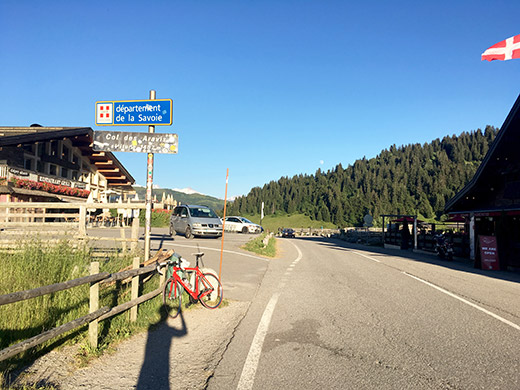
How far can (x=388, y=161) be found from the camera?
179 meters

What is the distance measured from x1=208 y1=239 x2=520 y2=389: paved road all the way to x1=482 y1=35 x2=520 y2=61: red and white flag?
302 inches

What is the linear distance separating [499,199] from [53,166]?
1242 inches

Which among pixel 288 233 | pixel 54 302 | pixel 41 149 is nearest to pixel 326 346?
pixel 54 302

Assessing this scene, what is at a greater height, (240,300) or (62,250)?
(62,250)

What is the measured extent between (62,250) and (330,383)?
5762 mm

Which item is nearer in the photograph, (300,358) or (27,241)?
(300,358)

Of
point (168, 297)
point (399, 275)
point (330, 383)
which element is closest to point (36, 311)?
point (168, 297)

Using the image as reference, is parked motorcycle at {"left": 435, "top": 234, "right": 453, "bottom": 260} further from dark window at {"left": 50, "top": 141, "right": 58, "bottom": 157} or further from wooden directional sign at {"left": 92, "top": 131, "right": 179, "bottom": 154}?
dark window at {"left": 50, "top": 141, "right": 58, "bottom": 157}

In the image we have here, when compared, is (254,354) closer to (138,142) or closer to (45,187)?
(138,142)

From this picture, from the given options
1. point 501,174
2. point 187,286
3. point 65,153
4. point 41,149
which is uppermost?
point 65,153

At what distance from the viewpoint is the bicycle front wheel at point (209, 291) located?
727 centimetres

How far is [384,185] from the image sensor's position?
468 feet

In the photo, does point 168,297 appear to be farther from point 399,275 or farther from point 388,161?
point 388,161

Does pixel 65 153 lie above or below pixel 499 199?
above
